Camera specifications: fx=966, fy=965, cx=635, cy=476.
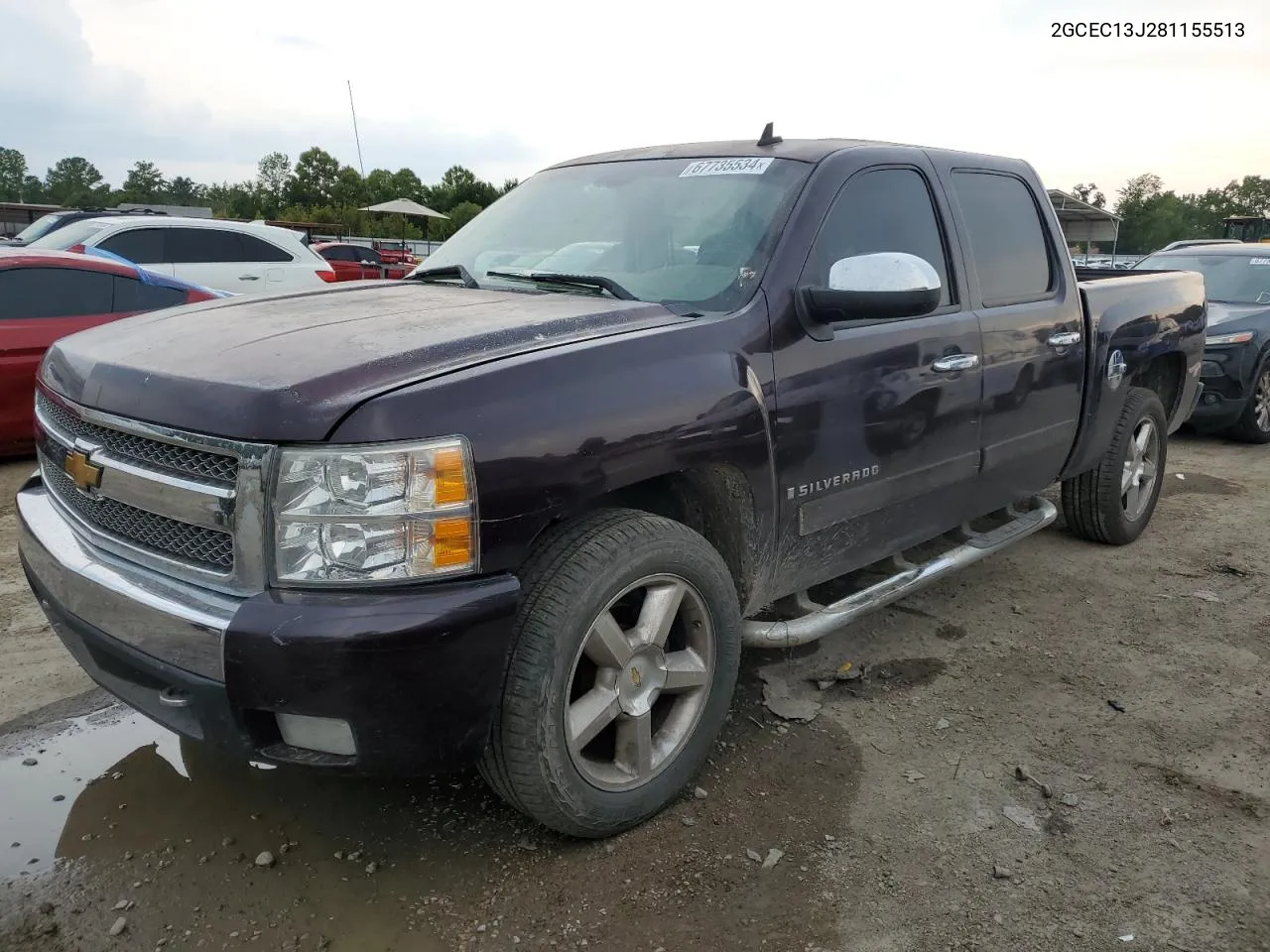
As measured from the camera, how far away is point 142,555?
229 cm

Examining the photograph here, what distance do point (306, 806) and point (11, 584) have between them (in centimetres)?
246

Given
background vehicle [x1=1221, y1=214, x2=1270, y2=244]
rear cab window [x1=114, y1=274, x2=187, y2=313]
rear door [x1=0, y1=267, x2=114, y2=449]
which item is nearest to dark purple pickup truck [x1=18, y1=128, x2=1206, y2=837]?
rear door [x1=0, y1=267, x2=114, y2=449]

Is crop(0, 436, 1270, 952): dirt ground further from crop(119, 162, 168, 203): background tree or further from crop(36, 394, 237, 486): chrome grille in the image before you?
crop(119, 162, 168, 203): background tree

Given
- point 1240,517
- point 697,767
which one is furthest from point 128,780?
point 1240,517

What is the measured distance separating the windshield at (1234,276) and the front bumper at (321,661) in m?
8.28

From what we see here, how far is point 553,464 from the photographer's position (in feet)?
7.20

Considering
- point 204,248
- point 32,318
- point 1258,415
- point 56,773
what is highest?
point 204,248

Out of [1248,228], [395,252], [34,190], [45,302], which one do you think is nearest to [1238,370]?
[45,302]

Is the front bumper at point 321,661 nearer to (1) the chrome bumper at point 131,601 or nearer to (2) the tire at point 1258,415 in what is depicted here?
(1) the chrome bumper at point 131,601

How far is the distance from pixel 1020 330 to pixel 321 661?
2.93 metres

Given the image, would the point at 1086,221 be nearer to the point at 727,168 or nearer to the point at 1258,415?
the point at 1258,415

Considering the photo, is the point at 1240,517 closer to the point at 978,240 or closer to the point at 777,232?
the point at 978,240

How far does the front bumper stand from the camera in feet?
6.50

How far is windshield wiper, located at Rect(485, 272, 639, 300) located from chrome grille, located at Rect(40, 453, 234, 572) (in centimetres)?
135
